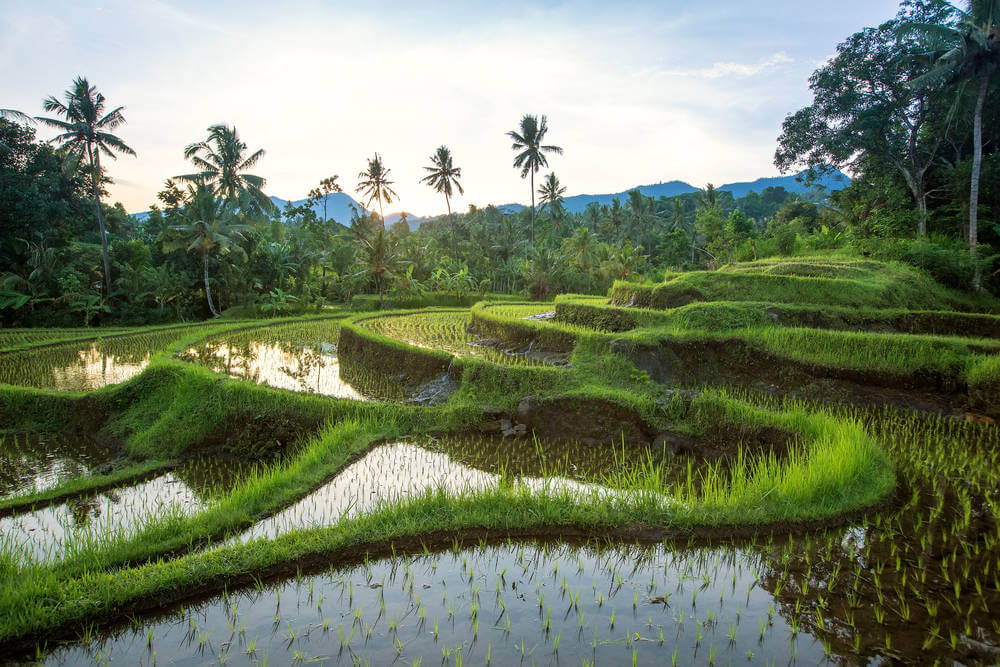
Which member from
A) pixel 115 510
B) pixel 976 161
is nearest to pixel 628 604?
pixel 115 510

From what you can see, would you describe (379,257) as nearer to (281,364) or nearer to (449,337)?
(449,337)

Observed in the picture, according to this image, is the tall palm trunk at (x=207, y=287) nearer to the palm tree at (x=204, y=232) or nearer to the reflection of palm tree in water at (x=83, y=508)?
the palm tree at (x=204, y=232)

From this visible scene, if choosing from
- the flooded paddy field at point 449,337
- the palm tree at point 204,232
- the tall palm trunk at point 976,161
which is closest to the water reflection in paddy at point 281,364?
the flooded paddy field at point 449,337

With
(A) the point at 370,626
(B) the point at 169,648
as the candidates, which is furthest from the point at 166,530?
(A) the point at 370,626

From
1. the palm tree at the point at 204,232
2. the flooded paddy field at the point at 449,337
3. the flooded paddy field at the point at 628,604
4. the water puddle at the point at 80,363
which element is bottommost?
the flooded paddy field at the point at 628,604

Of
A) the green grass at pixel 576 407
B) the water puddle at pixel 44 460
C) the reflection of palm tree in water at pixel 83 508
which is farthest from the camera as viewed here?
the water puddle at pixel 44 460

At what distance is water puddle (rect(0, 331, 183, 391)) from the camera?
8094 mm

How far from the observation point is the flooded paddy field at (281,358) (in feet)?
26.5

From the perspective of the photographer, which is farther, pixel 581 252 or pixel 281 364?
pixel 581 252

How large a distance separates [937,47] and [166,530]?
738 inches

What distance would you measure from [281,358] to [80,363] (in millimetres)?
3642

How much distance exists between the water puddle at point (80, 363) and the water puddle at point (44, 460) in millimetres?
1568

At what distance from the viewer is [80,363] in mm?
9523

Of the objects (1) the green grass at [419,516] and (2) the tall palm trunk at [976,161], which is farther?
(2) the tall palm trunk at [976,161]
